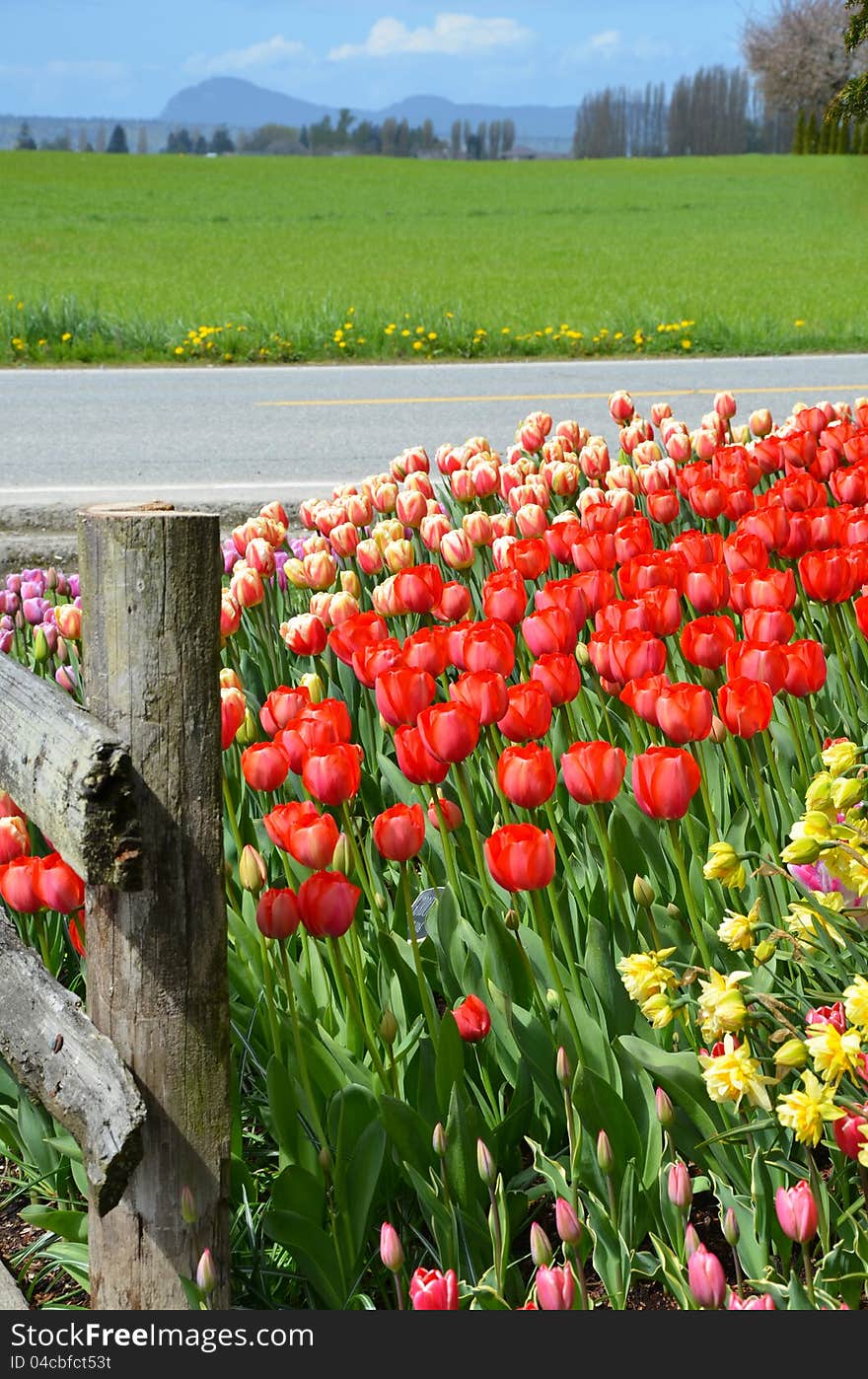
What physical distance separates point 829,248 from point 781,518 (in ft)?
79.4

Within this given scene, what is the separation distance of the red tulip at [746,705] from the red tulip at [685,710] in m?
0.03

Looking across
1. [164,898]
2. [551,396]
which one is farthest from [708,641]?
[551,396]

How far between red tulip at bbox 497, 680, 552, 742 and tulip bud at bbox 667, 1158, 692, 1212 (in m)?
0.73

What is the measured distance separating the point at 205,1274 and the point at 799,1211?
696mm

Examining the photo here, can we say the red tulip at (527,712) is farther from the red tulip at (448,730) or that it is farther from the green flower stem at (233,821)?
the green flower stem at (233,821)

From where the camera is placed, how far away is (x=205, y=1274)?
175cm

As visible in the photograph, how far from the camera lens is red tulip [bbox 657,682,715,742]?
2182mm

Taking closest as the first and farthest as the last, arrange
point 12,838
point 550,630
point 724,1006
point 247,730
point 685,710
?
point 724,1006, point 685,710, point 12,838, point 550,630, point 247,730

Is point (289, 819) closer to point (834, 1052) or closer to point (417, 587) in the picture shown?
point (834, 1052)

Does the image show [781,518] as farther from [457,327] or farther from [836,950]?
[457,327]

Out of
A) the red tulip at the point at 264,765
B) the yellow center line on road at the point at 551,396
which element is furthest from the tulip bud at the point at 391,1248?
the yellow center line on road at the point at 551,396

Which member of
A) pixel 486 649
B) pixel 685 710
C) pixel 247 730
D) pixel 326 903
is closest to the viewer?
pixel 326 903

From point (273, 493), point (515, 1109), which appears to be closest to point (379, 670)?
point (515, 1109)

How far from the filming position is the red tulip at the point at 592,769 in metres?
2.07
